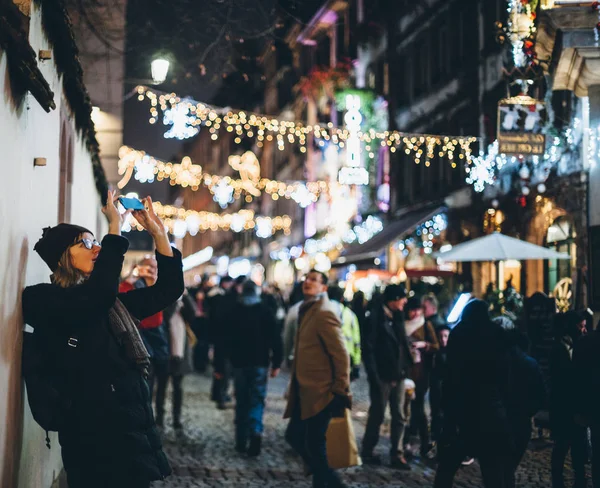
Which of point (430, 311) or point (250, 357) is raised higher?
point (430, 311)

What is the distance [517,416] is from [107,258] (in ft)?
11.0

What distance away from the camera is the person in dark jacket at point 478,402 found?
6449 millimetres

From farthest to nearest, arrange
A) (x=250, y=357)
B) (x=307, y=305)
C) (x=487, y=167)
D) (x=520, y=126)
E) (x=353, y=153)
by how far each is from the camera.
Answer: (x=353, y=153) → (x=487, y=167) → (x=520, y=126) → (x=250, y=357) → (x=307, y=305)

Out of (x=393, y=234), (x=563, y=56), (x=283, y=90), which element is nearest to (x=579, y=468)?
(x=563, y=56)

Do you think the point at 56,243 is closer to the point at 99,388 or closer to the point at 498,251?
the point at 99,388

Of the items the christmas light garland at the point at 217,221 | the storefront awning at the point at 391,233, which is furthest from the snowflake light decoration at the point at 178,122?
the christmas light garland at the point at 217,221

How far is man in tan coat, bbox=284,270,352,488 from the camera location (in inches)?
317

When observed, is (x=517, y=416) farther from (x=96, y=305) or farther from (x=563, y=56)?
(x=563, y=56)

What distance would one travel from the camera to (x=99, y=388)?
446 centimetres

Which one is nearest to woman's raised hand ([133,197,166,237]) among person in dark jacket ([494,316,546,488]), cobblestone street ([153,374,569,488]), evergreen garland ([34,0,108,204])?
evergreen garland ([34,0,108,204])

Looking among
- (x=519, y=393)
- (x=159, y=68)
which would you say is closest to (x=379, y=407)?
(x=519, y=393)

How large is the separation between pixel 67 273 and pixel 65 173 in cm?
372

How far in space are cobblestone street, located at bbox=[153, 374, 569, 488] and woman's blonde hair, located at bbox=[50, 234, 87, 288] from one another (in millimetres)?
4418

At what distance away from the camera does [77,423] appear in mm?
4484
